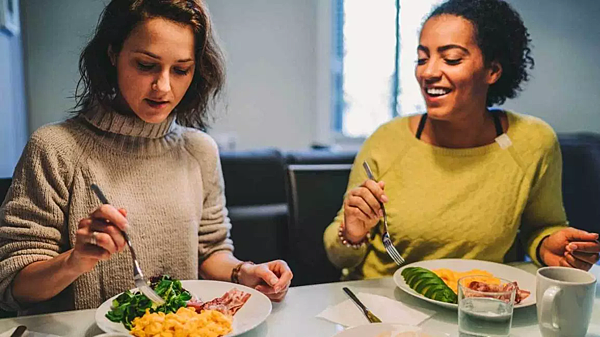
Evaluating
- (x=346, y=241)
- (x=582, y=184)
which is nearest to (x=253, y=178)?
(x=346, y=241)

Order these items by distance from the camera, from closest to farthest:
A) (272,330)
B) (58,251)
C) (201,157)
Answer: (272,330) → (58,251) → (201,157)

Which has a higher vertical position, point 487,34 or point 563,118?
point 487,34

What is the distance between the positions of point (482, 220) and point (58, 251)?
105 centimetres

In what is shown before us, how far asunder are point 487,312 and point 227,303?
47 centimetres

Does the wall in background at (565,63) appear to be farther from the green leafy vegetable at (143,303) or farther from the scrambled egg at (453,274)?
the green leafy vegetable at (143,303)

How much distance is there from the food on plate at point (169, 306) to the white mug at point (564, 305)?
0.53 m

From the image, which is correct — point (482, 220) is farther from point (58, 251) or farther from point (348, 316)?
point (58, 251)

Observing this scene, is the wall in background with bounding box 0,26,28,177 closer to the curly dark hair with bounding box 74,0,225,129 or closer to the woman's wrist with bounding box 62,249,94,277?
the curly dark hair with bounding box 74,0,225,129

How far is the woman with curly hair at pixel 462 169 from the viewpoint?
142 cm

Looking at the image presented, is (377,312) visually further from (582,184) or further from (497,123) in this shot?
(582,184)

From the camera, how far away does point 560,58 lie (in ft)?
10.2

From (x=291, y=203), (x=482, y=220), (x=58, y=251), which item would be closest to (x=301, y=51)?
(x=291, y=203)

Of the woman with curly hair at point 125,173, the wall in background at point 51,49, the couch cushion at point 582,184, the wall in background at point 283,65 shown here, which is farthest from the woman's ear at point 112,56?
the wall in background at point 51,49

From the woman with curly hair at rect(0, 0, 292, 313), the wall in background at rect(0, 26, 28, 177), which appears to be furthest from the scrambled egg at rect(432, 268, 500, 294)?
the wall in background at rect(0, 26, 28, 177)
